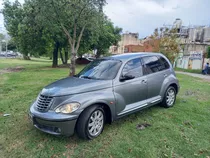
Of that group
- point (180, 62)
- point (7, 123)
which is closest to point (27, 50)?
point (7, 123)

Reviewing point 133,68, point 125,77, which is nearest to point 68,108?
point 125,77

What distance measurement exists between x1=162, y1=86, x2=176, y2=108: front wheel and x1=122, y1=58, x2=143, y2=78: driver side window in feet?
4.38

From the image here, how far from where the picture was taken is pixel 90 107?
3.24 metres

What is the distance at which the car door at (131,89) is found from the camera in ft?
12.1

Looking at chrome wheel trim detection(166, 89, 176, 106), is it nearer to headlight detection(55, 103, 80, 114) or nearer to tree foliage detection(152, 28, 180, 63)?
headlight detection(55, 103, 80, 114)

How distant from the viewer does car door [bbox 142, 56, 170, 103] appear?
4426 mm

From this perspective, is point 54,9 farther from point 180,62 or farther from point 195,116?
point 180,62

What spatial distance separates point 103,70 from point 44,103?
1544mm

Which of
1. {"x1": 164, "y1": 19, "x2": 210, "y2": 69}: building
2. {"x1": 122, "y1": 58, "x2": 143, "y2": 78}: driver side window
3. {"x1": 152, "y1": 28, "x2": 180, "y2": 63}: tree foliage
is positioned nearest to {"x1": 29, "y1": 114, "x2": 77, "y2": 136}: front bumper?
{"x1": 122, "y1": 58, "x2": 143, "y2": 78}: driver side window

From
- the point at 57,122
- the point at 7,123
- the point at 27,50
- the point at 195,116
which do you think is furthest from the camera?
the point at 27,50

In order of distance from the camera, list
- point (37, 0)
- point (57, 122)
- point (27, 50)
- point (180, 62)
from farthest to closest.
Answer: point (180, 62), point (27, 50), point (37, 0), point (57, 122)

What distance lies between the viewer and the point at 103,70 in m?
4.02

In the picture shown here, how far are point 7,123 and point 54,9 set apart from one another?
6.81 m

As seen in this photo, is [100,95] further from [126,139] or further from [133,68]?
[133,68]
